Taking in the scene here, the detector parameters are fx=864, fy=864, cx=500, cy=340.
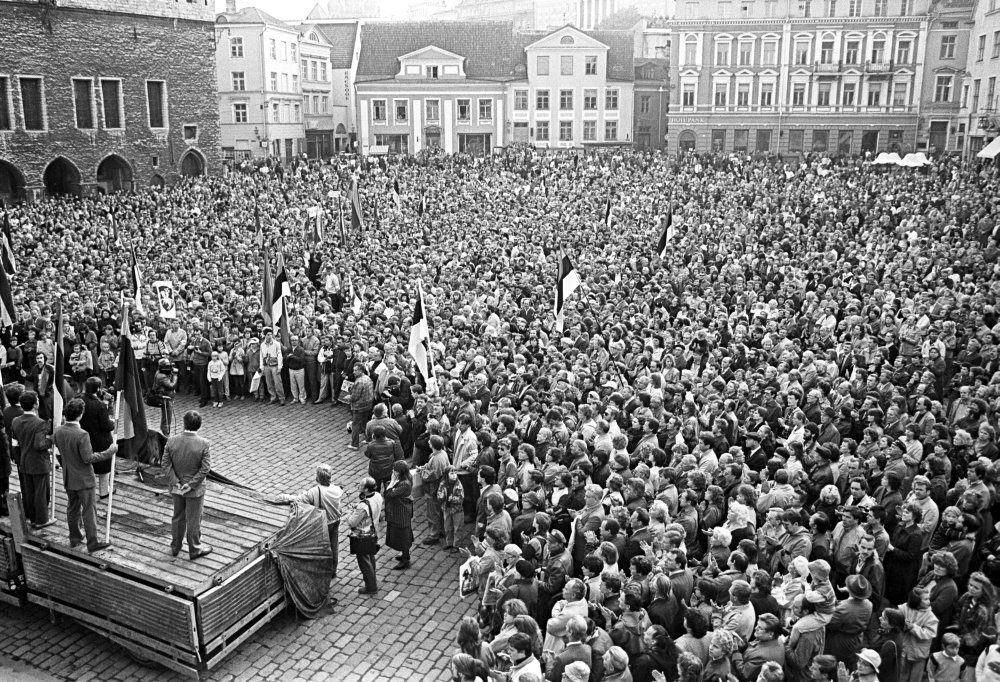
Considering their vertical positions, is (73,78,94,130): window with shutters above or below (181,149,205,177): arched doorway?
above

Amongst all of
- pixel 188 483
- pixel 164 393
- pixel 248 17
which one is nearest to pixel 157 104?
pixel 248 17

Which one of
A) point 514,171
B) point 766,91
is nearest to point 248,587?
point 514,171

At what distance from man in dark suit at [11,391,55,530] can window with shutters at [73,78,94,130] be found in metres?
37.1

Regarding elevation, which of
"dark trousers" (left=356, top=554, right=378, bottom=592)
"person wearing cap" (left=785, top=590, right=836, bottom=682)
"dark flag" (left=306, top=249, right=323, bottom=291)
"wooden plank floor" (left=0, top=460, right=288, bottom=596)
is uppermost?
"dark flag" (left=306, top=249, right=323, bottom=291)

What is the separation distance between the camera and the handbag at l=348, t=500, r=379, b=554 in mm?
10211

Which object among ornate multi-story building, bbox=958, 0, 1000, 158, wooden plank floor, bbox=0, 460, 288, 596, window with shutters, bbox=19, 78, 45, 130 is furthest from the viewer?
ornate multi-story building, bbox=958, 0, 1000, 158

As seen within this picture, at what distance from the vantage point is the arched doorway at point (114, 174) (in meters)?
44.3

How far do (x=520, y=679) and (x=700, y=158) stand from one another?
39.7 metres

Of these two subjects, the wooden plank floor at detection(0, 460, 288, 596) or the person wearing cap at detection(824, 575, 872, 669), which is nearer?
the person wearing cap at detection(824, 575, 872, 669)

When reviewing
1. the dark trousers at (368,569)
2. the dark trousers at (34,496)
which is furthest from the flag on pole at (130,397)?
the dark trousers at (368,569)

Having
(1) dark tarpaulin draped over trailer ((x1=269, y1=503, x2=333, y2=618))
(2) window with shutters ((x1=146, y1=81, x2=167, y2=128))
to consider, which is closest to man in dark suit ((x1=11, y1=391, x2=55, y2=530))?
(1) dark tarpaulin draped over trailer ((x1=269, y1=503, x2=333, y2=618))

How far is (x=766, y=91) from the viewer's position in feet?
195

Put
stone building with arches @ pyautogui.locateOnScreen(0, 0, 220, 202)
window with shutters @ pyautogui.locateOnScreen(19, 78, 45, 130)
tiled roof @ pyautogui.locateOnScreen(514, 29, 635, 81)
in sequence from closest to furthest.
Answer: stone building with arches @ pyautogui.locateOnScreen(0, 0, 220, 202) → window with shutters @ pyautogui.locateOnScreen(19, 78, 45, 130) → tiled roof @ pyautogui.locateOnScreen(514, 29, 635, 81)

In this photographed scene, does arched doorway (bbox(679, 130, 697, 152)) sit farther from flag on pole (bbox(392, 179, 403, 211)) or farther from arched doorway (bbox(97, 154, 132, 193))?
arched doorway (bbox(97, 154, 132, 193))
